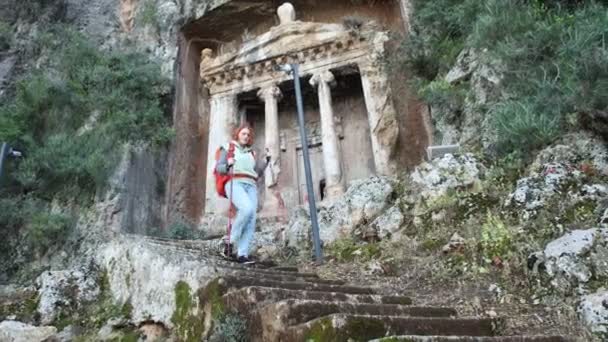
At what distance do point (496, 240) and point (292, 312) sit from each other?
2.70 m

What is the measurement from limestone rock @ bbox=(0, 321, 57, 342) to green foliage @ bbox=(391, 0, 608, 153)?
6170mm

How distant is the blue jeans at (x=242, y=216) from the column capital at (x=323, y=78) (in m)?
6.44

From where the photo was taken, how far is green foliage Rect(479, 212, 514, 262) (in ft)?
16.2

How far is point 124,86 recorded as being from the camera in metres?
10.9

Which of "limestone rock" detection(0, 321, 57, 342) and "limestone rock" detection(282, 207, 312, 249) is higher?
"limestone rock" detection(282, 207, 312, 249)

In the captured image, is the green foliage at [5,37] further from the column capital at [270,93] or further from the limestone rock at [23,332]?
the limestone rock at [23,332]

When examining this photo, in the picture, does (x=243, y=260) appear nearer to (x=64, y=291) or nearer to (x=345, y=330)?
(x=64, y=291)

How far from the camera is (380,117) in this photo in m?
11.0

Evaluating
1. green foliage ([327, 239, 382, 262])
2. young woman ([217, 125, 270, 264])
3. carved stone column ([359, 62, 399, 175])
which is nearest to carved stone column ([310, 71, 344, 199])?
carved stone column ([359, 62, 399, 175])

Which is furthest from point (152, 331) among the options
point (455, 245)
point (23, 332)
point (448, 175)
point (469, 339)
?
point (448, 175)

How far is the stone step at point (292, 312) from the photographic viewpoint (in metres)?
3.29

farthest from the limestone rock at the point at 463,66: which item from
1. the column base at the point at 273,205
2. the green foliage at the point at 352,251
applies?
the column base at the point at 273,205

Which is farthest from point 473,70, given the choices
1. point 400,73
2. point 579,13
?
point 400,73

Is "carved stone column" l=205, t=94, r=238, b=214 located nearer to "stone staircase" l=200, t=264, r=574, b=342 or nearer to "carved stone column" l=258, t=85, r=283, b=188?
"carved stone column" l=258, t=85, r=283, b=188
